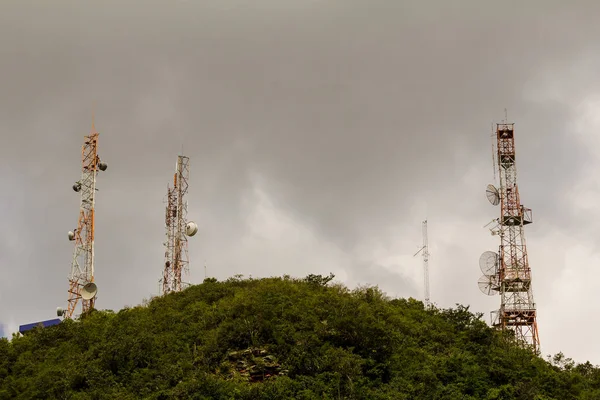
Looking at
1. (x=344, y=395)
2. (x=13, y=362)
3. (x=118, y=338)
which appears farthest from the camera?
(x=13, y=362)

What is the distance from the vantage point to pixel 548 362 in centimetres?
4541

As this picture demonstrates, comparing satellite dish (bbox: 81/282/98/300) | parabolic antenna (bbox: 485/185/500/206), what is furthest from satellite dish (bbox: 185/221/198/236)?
parabolic antenna (bbox: 485/185/500/206)

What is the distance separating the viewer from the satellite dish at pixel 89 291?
53.6 m

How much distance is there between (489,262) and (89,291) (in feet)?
92.3

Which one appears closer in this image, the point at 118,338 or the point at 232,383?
the point at 232,383

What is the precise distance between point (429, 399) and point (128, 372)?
48.5ft

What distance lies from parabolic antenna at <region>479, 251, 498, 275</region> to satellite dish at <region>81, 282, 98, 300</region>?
27.2 metres

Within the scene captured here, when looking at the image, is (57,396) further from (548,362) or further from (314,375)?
(548,362)

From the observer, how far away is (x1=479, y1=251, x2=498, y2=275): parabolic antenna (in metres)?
58.9

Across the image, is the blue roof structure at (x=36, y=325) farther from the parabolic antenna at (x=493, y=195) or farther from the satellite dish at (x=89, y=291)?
the parabolic antenna at (x=493, y=195)

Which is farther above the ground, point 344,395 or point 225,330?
point 225,330

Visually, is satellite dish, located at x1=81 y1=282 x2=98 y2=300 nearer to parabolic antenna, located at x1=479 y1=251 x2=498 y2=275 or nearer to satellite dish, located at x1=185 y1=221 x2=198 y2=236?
satellite dish, located at x1=185 y1=221 x2=198 y2=236

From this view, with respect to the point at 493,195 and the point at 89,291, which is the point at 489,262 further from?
the point at 89,291

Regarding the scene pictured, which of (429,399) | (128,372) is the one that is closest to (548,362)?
(429,399)
